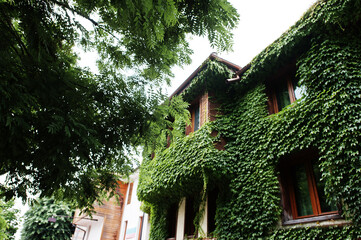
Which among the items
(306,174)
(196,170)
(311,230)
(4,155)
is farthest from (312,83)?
(4,155)

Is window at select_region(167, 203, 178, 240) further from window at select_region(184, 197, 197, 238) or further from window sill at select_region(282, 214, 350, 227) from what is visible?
window sill at select_region(282, 214, 350, 227)

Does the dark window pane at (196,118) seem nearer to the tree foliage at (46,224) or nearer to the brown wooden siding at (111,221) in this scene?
the brown wooden siding at (111,221)

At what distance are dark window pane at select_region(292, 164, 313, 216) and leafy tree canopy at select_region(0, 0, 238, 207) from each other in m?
4.60

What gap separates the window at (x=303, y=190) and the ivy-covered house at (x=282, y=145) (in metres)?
0.02

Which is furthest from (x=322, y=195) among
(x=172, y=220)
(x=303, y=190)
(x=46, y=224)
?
(x=46, y=224)

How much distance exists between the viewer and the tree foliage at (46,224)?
21281 millimetres

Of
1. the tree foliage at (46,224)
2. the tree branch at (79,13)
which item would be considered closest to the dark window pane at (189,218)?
the tree branch at (79,13)

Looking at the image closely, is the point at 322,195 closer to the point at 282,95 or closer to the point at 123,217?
the point at 282,95

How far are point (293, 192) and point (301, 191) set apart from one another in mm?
226

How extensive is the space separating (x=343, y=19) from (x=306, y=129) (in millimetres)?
3041

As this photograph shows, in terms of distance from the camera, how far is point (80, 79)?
12.9ft

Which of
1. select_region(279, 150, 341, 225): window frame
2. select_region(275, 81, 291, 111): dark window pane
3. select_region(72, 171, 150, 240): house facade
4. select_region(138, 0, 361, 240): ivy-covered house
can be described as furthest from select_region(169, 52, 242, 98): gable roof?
select_region(72, 171, 150, 240): house facade

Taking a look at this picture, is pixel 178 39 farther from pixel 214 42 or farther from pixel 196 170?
pixel 196 170

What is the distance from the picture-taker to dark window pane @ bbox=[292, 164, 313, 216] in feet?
20.3
